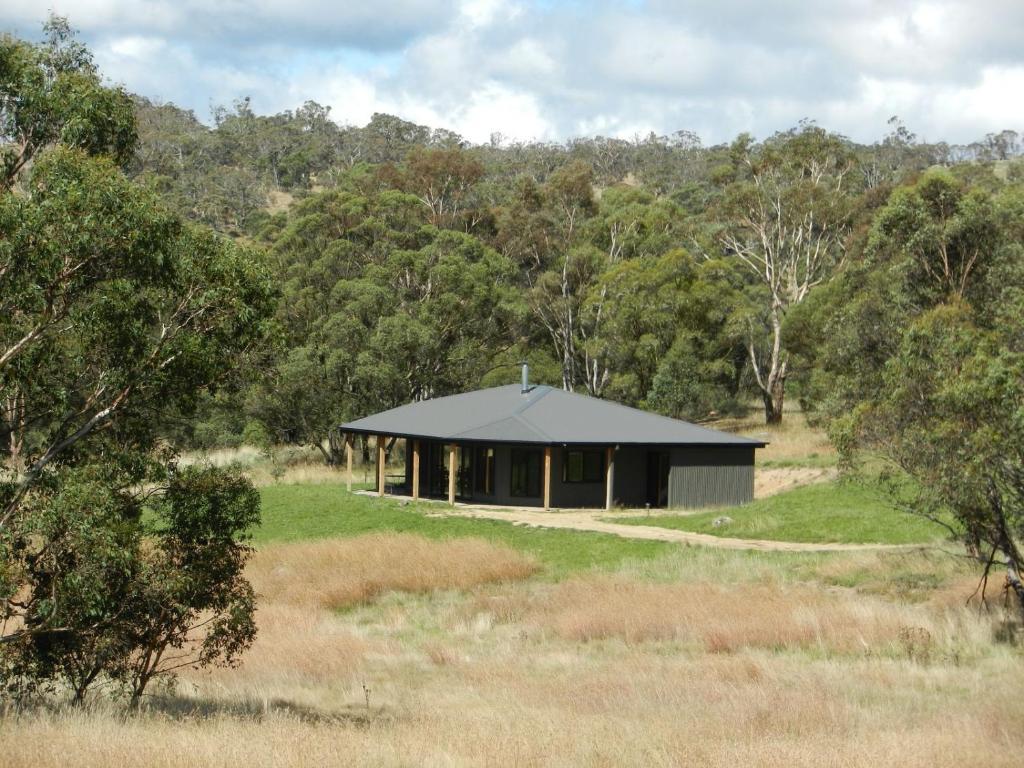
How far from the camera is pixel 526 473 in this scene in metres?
37.0

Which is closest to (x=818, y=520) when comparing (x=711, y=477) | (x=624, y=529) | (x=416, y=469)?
(x=624, y=529)

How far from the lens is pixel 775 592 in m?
19.8

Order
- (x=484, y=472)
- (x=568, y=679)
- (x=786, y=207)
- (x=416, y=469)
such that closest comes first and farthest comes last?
(x=568, y=679) → (x=416, y=469) → (x=484, y=472) → (x=786, y=207)

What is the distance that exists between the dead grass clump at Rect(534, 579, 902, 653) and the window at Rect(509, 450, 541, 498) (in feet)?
53.8

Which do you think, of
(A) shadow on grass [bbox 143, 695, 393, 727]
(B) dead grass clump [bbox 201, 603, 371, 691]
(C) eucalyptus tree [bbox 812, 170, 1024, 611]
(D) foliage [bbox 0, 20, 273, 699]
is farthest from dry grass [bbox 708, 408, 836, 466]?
(D) foliage [bbox 0, 20, 273, 699]

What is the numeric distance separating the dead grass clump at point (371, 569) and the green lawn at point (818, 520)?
741cm

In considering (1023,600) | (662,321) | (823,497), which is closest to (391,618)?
(1023,600)

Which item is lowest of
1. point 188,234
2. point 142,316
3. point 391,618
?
point 391,618

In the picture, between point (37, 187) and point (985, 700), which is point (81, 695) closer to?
point (37, 187)

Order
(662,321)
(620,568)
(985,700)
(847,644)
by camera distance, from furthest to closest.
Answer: (662,321) < (620,568) < (847,644) < (985,700)

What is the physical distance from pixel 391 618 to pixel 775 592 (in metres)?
6.86

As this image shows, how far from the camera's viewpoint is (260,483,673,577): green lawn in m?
25.5

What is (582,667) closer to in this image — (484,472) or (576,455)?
(576,455)

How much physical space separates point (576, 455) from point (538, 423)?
204cm
